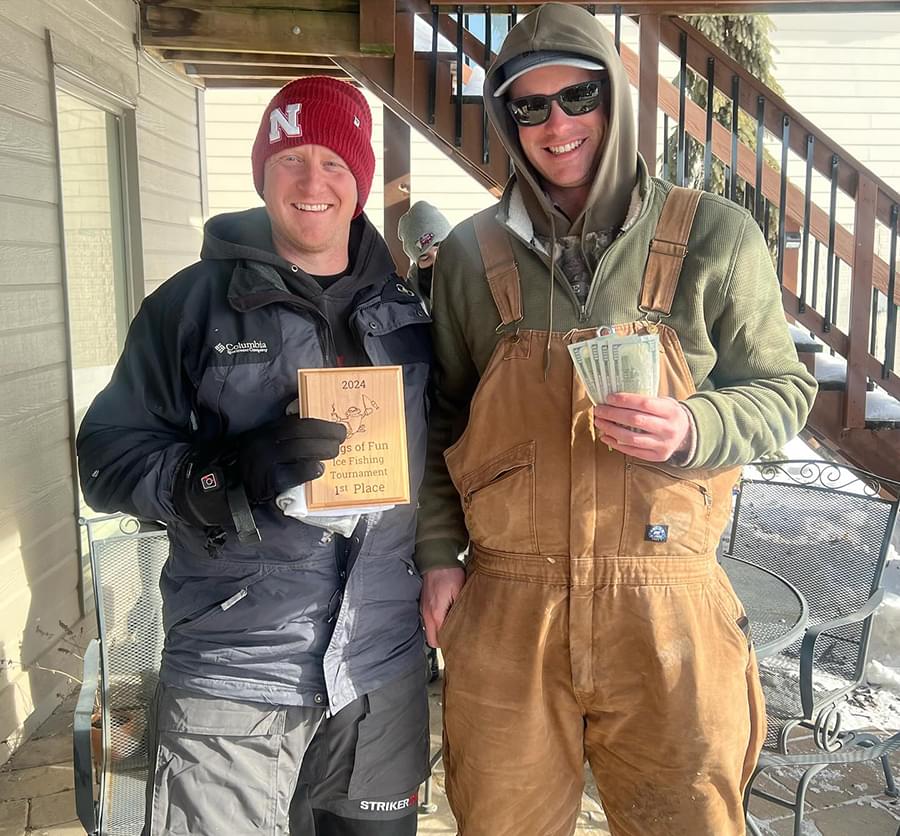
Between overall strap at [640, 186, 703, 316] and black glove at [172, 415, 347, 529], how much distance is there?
0.66 metres

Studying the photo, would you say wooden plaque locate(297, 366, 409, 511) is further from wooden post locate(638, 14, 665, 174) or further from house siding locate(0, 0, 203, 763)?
wooden post locate(638, 14, 665, 174)

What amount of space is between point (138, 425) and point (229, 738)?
25.7 inches

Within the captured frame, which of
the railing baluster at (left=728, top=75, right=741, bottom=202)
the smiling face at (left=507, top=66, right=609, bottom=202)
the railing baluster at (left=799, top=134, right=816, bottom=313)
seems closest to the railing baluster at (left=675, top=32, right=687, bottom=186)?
the railing baluster at (left=728, top=75, right=741, bottom=202)

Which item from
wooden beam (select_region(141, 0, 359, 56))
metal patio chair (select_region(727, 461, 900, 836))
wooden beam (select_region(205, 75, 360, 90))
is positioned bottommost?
metal patio chair (select_region(727, 461, 900, 836))

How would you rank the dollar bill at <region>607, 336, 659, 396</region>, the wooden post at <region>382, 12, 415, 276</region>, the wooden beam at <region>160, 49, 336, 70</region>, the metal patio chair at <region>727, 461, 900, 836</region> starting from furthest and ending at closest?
the wooden post at <region>382, 12, 415, 276</region>, the wooden beam at <region>160, 49, 336, 70</region>, the metal patio chair at <region>727, 461, 900, 836</region>, the dollar bill at <region>607, 336, 659, 396</region>

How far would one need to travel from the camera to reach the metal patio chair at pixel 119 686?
211 cm

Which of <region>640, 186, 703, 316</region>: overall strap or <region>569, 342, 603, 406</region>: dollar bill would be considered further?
<region>640, 186, 703, 316</region>: overall strap

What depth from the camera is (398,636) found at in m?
1.77

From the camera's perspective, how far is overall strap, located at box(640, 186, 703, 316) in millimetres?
1608

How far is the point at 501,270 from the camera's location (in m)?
1.71

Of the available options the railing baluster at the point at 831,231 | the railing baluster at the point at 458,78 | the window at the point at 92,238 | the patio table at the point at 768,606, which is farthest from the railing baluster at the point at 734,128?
the window at the point at 92,238

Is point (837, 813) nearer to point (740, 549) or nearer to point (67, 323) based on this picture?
point (740, 549)

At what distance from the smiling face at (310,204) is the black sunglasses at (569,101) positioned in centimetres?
41

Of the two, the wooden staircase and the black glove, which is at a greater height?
the wooden staircase
